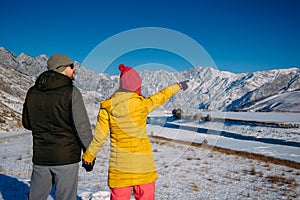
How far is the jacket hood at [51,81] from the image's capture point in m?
3.22

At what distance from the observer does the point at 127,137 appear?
3.46 metres

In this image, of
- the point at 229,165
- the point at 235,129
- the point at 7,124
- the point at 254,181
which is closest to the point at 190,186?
the point at 254,181

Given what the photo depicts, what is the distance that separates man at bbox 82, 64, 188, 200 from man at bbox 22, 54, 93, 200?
277 mm

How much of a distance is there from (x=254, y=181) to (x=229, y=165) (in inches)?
151

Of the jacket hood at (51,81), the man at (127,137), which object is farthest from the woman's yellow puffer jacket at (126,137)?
the jacket hood at (51,81)

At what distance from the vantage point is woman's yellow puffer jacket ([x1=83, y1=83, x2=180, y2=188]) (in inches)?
133

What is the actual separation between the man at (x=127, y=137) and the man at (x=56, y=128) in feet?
0.91

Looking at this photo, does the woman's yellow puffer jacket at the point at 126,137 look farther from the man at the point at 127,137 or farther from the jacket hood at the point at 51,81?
the jacket hood at the point at 51,81

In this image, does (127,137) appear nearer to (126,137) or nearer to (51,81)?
(126,137)

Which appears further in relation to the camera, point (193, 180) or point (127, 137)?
point (193, 180)

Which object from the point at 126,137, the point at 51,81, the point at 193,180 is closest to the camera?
the point at 51,81

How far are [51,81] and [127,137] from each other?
4.00ft

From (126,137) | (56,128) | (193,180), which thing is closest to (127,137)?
(126,137)

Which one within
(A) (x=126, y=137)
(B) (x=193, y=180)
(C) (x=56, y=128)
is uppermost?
(C) (x=56, y=128)
